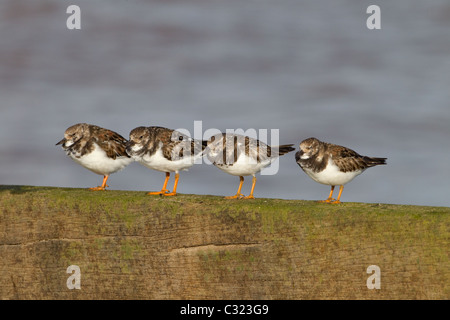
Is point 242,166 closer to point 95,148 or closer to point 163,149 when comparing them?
point 163,149

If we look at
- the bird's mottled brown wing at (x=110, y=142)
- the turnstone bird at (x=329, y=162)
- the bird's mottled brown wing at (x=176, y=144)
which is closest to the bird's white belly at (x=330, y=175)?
the turnstone bird at (x=329, y=162)

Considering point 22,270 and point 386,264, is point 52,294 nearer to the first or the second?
point 22,270

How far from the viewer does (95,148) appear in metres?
9.70

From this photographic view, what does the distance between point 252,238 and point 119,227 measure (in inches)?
53.0

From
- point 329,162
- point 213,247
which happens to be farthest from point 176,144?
point 213,247

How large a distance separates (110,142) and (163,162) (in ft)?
3.37

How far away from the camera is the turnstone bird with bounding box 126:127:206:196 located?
9.17 m

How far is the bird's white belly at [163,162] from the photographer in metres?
9.15

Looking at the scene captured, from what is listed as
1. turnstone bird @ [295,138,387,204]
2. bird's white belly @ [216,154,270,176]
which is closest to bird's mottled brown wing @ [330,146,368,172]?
turnstone bird @ [295,138,387,204]

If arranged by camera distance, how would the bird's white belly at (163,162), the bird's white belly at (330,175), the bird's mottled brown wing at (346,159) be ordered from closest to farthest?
the bird's white belly at (330,175), the bird's mottled brown wing at (346,159), the bird's white belly at (163,162)

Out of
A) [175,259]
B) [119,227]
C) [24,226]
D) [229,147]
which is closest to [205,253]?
[175,259]

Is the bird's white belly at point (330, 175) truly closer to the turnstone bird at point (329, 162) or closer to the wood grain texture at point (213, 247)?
the turnstone bird at point (329, 162)

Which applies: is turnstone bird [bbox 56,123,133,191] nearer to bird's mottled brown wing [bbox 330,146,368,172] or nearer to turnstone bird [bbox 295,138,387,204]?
turnstone bird [bbox 295,138,387,204]

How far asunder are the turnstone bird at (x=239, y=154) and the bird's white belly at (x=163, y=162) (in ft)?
1.18
